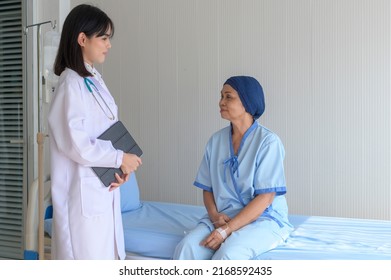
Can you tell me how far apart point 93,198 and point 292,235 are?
107cm

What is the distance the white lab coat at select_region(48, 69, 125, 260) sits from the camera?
6.16 ft

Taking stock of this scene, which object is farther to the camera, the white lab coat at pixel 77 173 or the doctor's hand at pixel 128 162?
the doctor's hand at pixel 128 162

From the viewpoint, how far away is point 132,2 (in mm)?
3947

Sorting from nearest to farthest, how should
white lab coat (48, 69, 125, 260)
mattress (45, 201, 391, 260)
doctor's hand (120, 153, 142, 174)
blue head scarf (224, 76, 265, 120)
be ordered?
white lab coat (48, 69, 125, 260) < doctor's hand (120, 153, 142, 174) < mattress (45, 201, 391, 260) < blue head scarf (224, 76, 265, 120)

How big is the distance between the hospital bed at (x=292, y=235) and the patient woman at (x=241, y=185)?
119mm

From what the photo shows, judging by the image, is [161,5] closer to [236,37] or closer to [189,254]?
[236,37]

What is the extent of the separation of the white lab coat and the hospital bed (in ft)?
1.64

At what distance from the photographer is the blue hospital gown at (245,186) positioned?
7.01 ft

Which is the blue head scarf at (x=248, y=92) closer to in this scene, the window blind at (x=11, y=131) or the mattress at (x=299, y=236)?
the mattress at (x=299, y=236)

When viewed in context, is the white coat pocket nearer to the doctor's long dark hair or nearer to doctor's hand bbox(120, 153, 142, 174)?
doctor's hand bbox(120, 153, 142, 174)

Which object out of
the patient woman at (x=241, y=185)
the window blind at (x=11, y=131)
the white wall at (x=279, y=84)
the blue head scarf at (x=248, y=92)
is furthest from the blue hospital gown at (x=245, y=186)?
the window blind at (x=11, y=131)

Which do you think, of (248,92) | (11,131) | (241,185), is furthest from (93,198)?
(11,131)

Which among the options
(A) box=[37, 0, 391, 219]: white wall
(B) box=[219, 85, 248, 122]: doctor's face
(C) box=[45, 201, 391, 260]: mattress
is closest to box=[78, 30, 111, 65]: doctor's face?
(B) box=[219, 85, 248, 122]: doctor's face

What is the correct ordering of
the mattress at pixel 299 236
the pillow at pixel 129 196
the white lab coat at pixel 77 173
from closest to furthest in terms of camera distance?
the white lab coat at pixel 77 173 → the mattress at pixel 299 236 → the pillow at pixel 129 196
